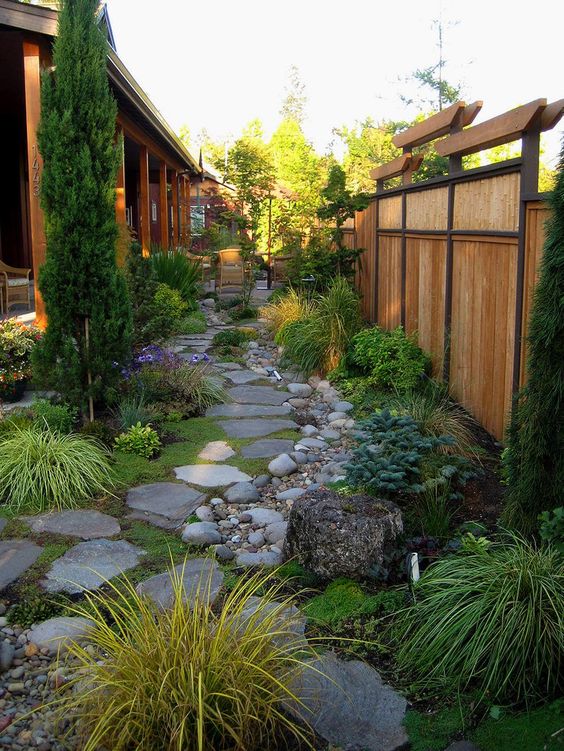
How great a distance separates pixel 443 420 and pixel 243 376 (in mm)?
3471

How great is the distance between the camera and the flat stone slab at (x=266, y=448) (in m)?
5.66

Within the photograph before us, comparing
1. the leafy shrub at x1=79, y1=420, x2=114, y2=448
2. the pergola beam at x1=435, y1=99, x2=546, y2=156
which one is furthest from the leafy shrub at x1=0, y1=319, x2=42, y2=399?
the pergola beam at x1=435, y1=99, x2=546, y2=156

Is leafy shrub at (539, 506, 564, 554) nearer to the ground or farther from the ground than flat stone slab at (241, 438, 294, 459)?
farther from the ground

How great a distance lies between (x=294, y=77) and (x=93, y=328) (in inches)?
2291

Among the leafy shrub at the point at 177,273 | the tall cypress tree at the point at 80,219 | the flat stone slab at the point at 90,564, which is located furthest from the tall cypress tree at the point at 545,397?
the leafy shrub at the point at 177,273

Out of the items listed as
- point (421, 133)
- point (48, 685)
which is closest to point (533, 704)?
point (48, 685)

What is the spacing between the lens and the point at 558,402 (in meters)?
3.06

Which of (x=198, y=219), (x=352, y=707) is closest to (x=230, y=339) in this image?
(x=352, y=707)

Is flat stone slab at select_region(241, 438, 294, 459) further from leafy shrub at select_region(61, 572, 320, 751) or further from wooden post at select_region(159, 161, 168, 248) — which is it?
wooden post at select_region(159, 161, 168, 248)

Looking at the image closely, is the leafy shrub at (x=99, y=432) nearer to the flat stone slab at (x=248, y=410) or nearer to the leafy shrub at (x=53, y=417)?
the leafy shrub at (x=53, y=417)

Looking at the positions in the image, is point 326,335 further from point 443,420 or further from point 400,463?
point 400,463

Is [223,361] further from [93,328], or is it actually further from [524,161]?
[524,161]

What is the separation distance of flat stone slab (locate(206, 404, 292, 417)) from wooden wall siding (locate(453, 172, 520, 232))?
2214 mm

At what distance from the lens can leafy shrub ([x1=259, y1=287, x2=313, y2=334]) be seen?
10.1 meters
